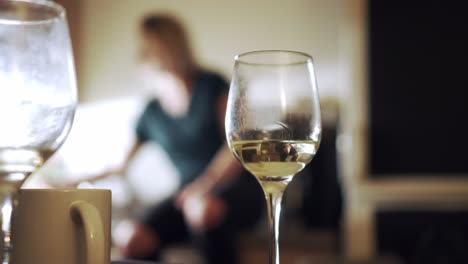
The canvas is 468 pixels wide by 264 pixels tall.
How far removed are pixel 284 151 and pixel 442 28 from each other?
1.92 metres

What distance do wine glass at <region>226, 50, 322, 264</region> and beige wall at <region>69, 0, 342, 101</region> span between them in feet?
6.70

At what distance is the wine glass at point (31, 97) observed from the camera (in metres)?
0.33

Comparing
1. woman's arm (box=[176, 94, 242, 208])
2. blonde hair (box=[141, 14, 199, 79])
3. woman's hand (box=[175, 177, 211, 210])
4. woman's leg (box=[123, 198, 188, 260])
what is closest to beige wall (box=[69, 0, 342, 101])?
blonde hair (box=[141, 14, 199, 79])

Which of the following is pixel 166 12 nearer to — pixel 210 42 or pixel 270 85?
pixel 210 42

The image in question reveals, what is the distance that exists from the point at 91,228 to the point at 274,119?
156 mm

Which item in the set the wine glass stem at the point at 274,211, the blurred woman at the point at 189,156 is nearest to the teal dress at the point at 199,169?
the blurred woman at the point at 189,156

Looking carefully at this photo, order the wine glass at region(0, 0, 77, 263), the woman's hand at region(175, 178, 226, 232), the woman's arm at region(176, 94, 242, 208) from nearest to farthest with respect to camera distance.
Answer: the wine glass at region(0, 0, 77, 263) < the woman's hand at region(175, 178, 226, 232) < the woman's arm at region(176, 94, 242, 208)

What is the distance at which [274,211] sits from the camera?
1.37 feet

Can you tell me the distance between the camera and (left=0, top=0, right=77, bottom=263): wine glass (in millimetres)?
332

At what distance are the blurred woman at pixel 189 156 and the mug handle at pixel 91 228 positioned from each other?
139cm

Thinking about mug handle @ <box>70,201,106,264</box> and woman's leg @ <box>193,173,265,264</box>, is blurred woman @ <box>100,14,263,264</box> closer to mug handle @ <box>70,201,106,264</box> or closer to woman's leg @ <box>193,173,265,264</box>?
woman's leg @ <box>193,173,265,264</box>

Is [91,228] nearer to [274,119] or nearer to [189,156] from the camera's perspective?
[274,119]

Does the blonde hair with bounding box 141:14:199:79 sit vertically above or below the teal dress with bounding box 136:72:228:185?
above

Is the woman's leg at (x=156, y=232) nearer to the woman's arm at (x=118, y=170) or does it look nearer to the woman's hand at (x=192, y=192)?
the woman's hand at (x=192, y=192)
